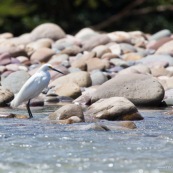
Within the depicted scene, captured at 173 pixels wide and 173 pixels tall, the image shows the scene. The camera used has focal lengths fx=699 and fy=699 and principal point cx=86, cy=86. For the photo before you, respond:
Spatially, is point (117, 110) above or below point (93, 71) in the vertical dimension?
above

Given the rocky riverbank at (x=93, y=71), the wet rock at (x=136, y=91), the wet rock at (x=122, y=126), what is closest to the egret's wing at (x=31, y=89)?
the rocky riverbank at (x=93, y=71)

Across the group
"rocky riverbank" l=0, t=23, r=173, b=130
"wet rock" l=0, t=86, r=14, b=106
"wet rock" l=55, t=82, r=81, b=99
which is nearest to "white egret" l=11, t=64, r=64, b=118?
"rocky riverbank" l=0, t=23, r=173, b=130

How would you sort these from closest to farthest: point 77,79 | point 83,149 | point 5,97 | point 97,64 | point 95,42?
1. point 83,149
2. point 5,97
3. point 77,79
4. point 97,64
5. point 95,42

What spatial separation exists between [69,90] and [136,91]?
1.28 metres

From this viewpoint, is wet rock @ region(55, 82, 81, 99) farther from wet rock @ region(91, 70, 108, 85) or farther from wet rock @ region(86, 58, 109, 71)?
wet rock @ region(86, 58, 109, 71)

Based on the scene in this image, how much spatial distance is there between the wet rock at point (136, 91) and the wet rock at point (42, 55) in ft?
14.8

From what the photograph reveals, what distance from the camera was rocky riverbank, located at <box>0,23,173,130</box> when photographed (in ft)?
24.6

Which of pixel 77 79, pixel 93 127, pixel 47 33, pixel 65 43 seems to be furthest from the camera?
pixel 47 33

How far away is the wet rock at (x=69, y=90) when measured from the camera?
32.3ft

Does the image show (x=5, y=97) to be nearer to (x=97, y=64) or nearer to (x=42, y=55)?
(x=97, y=64)

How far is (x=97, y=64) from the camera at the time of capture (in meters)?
12.1

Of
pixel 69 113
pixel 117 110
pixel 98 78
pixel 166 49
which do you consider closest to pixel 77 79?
pixel 98 78

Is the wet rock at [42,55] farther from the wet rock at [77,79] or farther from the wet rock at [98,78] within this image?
the wet rock at [77,79]

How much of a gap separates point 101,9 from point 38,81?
11097 mm
